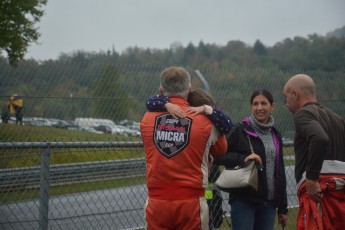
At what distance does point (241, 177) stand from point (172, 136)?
42.1 inches

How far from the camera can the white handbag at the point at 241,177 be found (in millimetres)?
4332

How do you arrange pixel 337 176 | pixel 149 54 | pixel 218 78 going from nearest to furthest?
1. pixel 337 176
2. pixel 218 78
3. pixel 149 54

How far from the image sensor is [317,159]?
3.85 meters

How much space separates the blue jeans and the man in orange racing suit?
0.95 metres

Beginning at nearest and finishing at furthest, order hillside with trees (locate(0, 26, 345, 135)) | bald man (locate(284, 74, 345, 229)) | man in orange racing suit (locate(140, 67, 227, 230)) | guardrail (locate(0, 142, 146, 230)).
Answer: man in orange racing suit (locate(140, 67, 227, 230))
bald man (locate(284, 74, 345, 229))
guardrail (locate(0, 142, 146, 230))
hillside with trees (locate(0, 26, 345, 135))

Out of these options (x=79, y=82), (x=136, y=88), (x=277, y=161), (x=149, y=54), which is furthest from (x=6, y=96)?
(x=149, y=54)

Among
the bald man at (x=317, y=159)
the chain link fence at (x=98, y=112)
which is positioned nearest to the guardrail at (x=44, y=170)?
the chain link fence at (x=98, y=112)

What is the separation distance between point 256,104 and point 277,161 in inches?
22.1

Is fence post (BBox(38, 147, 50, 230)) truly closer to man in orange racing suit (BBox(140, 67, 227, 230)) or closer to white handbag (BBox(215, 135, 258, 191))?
man in orange racing suit (BBox(140, 67, 227, 230))

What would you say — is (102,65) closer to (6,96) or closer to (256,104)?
(6,96)

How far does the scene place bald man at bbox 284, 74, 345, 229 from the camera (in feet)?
12.7

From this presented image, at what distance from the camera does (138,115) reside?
7531 millimetres

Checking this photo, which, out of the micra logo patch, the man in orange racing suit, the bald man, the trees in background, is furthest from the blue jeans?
the trees in background

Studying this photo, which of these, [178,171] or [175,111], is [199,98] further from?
[178,171]
